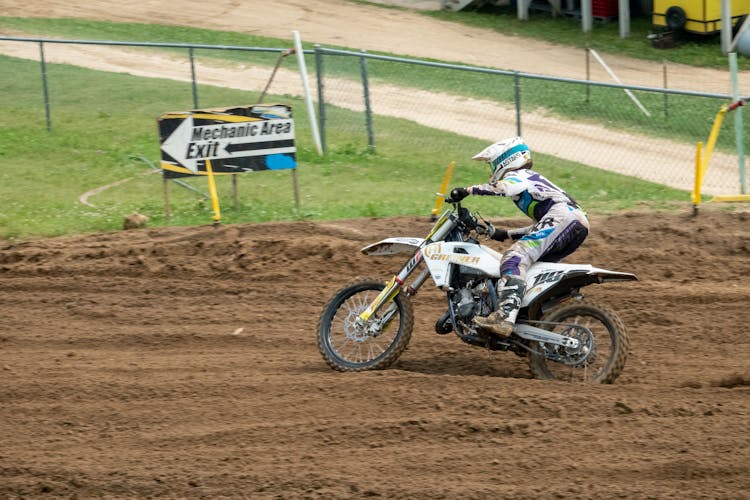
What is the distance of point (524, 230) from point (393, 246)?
1063mm

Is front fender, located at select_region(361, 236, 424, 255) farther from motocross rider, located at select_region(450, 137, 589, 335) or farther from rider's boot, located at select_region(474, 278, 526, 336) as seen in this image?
rider's boot, located at select_region(474, 278, 526, 336)

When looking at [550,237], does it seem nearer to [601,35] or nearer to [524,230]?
[524,230]

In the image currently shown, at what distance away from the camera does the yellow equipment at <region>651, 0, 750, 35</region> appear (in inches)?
1028

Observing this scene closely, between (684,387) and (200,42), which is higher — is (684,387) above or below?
below

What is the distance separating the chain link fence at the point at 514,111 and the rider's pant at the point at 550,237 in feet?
26.3

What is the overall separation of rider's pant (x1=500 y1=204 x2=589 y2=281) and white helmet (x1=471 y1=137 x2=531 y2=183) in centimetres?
45

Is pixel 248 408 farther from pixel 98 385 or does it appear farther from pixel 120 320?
pixel 120 320

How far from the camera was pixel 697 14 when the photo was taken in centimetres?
2639

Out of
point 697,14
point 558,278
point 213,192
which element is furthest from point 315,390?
point 697,14

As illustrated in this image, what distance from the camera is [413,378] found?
827 centimetres

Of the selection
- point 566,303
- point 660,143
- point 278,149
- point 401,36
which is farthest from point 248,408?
point 401,36

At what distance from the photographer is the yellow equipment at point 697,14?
85.7 feet

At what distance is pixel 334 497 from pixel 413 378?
6.28 ft

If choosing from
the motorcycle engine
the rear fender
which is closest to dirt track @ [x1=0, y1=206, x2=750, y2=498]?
the motorcycle engine
